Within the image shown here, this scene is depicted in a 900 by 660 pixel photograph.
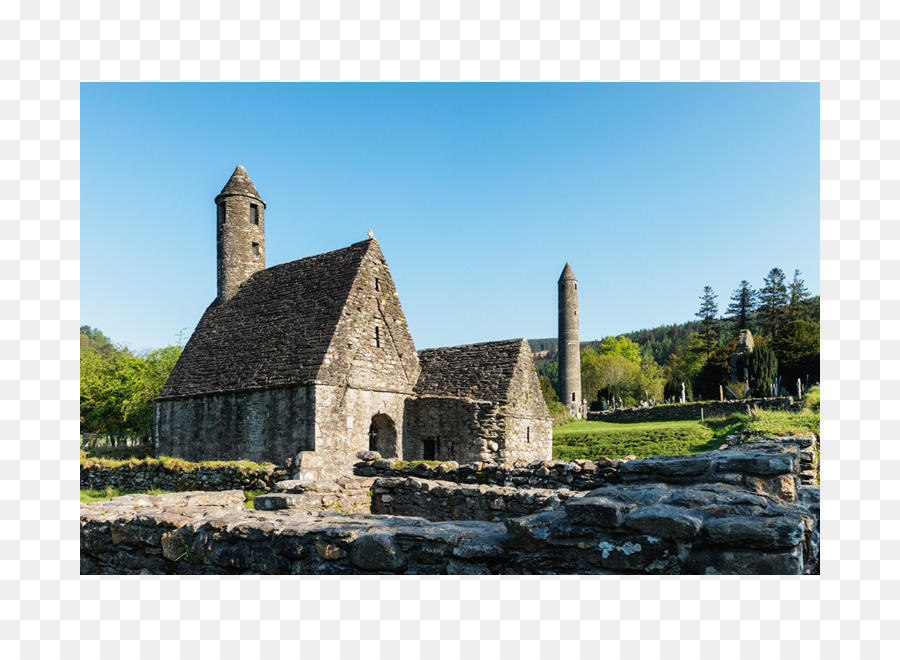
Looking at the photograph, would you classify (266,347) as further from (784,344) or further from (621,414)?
(784,344)

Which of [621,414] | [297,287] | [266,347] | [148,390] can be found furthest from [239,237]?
[621,414]

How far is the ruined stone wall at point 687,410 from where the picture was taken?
3092 centimetres

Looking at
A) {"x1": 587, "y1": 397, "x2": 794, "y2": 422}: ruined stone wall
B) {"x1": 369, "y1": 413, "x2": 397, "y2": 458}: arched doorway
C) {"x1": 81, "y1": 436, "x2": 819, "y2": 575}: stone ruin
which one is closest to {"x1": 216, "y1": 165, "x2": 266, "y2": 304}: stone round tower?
{"x1": 369, "y1": 413, "x2": 397, "y2": 458}: arched doorway

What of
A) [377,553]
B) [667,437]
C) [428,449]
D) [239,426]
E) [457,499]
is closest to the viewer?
[377,553]

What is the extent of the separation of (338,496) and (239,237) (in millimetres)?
18379

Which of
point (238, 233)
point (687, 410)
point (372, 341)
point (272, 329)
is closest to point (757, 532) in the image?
point (372, 341)

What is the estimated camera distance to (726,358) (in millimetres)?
50000

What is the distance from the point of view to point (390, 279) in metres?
22.4

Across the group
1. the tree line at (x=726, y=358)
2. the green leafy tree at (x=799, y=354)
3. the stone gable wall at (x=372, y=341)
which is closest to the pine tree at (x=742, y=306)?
the tree line at (x=726, y=358)

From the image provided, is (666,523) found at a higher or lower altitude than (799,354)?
lower

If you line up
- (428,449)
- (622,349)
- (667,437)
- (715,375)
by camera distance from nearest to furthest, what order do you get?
1. (428,449)
2. (667,437)
3. (715,375)
4. (622,349)

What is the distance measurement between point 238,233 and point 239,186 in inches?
89.2

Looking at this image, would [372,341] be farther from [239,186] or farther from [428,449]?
[239,186]

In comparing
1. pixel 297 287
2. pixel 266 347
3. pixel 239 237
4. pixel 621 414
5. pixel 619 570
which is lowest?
pixel 621 414
